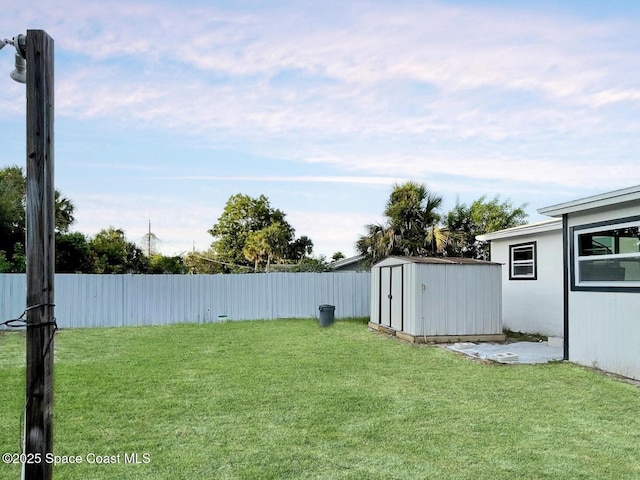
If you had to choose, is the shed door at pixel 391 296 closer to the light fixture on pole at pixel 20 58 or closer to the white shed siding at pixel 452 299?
the white shed siding at pixel 452 299

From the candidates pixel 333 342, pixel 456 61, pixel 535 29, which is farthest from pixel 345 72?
pixel 333 342

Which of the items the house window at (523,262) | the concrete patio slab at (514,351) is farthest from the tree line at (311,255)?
the concrete patio slab at (514,351)

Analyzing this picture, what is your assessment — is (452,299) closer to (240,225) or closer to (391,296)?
(391,296)

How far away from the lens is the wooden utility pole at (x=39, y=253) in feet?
8.70

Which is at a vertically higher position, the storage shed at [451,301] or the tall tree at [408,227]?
the tall tree at [408,227]

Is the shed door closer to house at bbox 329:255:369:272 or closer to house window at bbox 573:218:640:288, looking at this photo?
house window at bbox 573:218:640:288

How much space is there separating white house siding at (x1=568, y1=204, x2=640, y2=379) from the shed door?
3.87m

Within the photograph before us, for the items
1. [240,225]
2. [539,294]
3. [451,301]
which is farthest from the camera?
[240,225]

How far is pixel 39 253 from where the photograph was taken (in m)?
2.64

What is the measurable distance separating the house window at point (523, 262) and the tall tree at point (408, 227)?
13.2 ft

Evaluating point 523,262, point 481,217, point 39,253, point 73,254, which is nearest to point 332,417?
point 39,253

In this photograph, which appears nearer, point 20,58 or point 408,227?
point 20,58

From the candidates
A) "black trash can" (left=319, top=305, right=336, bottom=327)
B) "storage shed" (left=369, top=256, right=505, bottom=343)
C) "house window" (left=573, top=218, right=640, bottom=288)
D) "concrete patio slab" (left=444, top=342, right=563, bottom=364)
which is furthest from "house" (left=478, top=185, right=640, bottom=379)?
"black trash can" (left=319, top=305, right=336, bottom=327)

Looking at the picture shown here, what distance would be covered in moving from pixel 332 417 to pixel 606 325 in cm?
462
